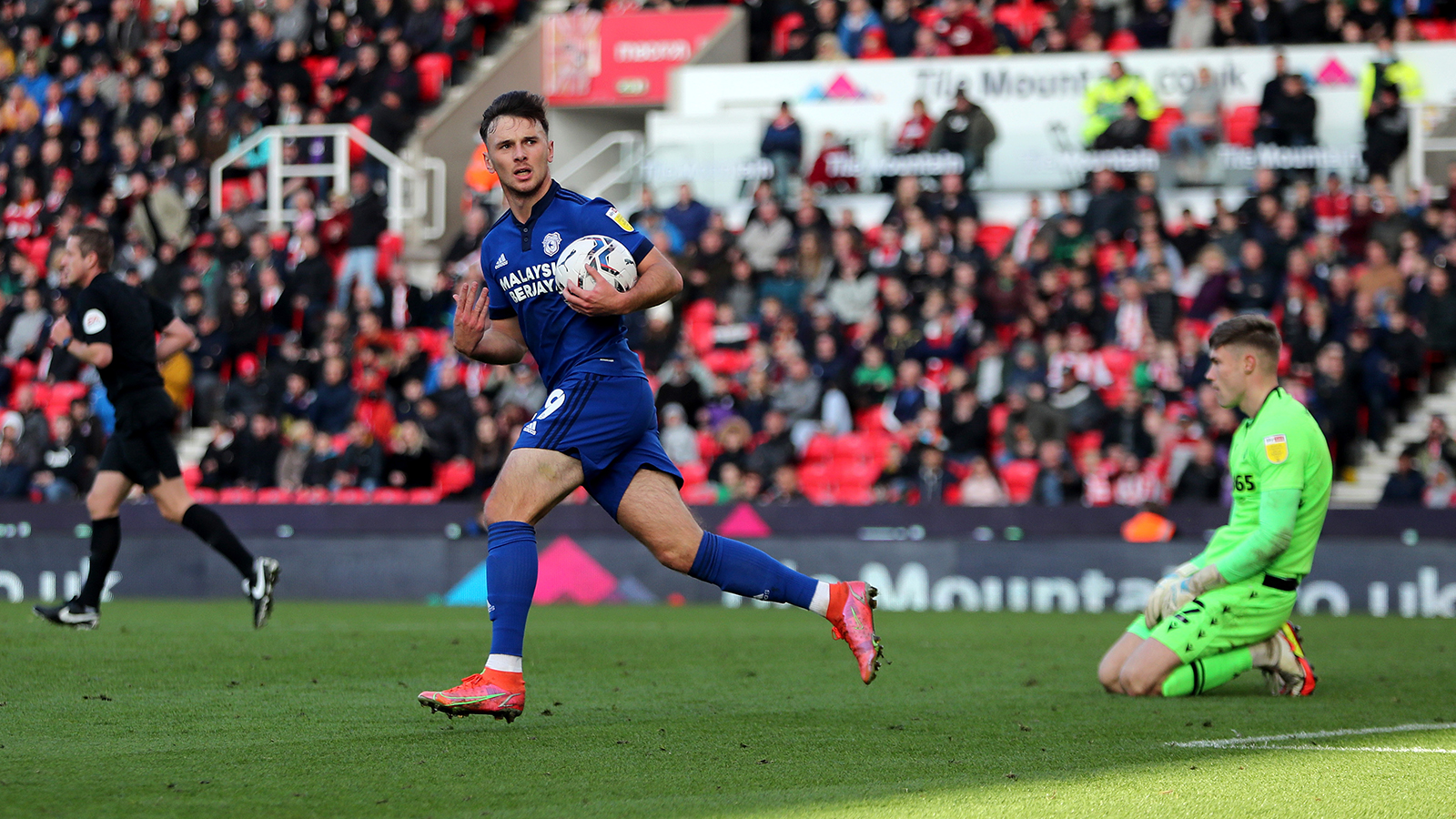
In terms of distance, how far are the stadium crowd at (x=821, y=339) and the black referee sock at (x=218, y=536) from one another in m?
7.12

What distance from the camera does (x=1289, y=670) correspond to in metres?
7.65

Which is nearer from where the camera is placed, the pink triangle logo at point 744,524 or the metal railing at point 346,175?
the pink triangle logo at point 744,524

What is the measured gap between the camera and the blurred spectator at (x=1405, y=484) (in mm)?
15109

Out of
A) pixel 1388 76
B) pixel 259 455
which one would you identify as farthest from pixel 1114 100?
pixel 259 455

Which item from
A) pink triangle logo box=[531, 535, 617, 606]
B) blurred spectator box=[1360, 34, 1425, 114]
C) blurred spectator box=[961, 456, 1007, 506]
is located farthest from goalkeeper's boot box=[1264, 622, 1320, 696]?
blurred spectator box=[1360, 34, 1425, 114]

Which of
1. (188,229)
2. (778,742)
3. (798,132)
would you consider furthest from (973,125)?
(778,742)

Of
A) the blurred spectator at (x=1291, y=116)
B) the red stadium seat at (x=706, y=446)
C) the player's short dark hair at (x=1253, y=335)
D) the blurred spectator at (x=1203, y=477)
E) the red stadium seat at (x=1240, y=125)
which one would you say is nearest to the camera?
the player's short dark hair at (x=1253, y=335)

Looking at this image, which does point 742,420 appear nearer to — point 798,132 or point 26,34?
point 798,132

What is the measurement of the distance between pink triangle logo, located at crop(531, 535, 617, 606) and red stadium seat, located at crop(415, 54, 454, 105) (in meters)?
11.1

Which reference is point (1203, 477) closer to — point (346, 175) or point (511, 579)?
point (511, 579)

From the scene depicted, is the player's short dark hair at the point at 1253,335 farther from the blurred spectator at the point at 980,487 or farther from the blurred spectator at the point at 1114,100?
the blurred spectator at the point at 1114,100

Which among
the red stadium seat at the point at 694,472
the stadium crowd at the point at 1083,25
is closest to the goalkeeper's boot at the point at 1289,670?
the red stadium seat at the point at 694,472

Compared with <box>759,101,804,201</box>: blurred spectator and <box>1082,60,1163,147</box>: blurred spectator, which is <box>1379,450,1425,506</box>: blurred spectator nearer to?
<box>1082,60,1163,147</box>: blurred spectator

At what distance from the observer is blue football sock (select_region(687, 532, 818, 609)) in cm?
620
